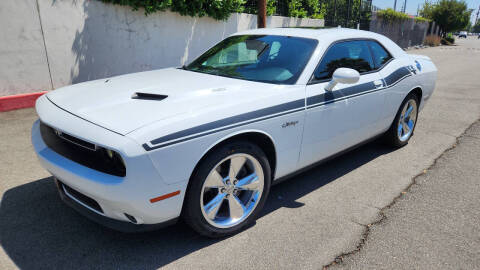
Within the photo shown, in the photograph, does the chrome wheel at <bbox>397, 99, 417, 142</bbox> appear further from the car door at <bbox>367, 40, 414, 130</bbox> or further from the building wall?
the building wall

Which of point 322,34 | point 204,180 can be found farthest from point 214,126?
point 322,34

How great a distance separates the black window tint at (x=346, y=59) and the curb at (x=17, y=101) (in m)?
5.33

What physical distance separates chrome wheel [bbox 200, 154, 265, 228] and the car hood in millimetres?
484

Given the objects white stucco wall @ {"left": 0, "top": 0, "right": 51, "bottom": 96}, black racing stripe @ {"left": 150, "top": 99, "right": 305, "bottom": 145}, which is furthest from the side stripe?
white stucco wall @ {"left": 0, "top": 0, "right": 51, "bottom": 96}

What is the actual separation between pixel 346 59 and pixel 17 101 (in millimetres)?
5481

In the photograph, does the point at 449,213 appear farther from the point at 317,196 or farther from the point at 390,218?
the point at 317,196

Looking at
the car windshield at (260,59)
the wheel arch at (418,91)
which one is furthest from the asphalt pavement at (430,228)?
the car windshield at (260,59)

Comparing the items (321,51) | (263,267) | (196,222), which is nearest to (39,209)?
(196,222)

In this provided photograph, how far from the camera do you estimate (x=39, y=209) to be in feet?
10.0

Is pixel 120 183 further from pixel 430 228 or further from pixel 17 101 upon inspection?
pixel 17 101

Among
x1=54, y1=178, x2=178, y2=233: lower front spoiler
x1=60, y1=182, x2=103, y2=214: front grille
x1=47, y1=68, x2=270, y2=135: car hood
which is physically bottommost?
x1=54, y1=178, x2=178, y2=233: lower front spoiler

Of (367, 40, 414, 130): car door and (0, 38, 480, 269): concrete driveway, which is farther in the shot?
(367, 40, 414, 130): car door

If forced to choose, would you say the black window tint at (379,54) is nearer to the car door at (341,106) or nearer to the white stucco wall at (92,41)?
the car door at (341,106)

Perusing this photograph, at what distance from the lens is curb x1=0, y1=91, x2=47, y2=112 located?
588cm
